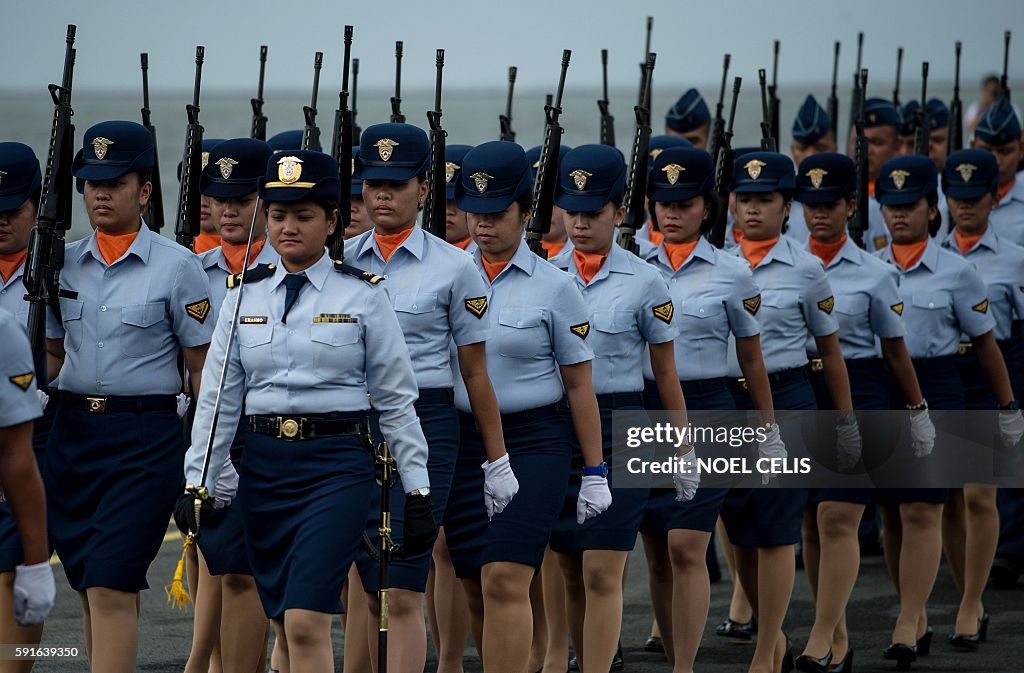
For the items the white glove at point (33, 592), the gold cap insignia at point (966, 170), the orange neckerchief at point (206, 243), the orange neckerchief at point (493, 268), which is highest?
the gold cap insignia at point (966, 170)

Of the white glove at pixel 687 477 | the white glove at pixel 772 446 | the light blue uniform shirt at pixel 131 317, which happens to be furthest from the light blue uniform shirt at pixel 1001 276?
the light blue uniform shirt at pixel 131 317

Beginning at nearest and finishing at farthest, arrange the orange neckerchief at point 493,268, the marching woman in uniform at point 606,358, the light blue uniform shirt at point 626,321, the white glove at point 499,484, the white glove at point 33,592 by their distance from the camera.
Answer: the white glove at point 33,592
the white glove at point 499,484
the orange neckerchief at point 493,268
the marching woman in uniform at point 606,358
the light blue uniform shirt at point 626,321

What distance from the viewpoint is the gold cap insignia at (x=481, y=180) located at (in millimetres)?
7422

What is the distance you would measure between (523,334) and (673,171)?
4.84 feet

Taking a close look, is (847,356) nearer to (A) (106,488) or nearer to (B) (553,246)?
(B) (553,246)

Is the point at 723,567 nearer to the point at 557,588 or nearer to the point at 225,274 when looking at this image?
the point at 557,588

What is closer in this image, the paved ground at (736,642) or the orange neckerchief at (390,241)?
the orange neckerchief at (390,241)

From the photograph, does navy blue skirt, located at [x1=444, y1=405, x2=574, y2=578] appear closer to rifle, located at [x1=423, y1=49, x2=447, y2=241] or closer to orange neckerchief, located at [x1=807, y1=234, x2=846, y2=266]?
rifle, located at [x1=423, y1=49, x2=447, y2=241]

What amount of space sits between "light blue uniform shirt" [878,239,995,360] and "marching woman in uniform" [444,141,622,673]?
104 inches

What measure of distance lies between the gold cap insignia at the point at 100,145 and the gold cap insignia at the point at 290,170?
0.91m

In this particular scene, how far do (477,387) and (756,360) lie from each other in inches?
68.3

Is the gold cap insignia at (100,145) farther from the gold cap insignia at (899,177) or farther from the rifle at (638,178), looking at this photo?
the gold cap insignia at (899,177)

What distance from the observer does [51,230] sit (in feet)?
22.6

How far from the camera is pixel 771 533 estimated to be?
8.49 meters
